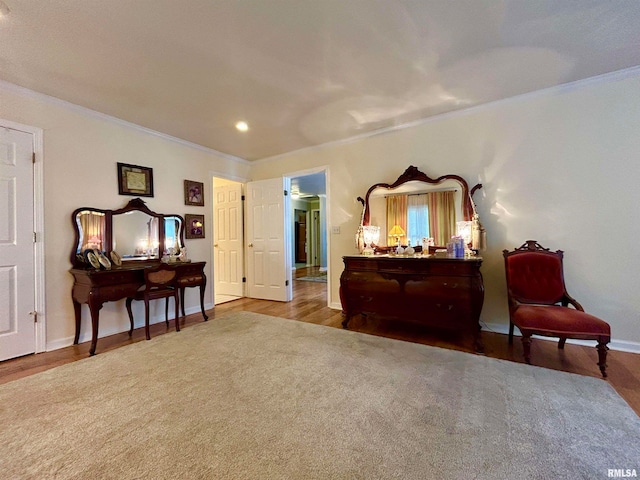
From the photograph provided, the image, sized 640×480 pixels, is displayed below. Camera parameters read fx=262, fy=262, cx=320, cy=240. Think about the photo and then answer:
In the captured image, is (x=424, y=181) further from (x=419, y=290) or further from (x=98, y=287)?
(x=98, y=287)

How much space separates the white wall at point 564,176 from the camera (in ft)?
8.05

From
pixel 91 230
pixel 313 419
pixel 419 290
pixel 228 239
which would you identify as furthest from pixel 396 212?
pixel 91 230

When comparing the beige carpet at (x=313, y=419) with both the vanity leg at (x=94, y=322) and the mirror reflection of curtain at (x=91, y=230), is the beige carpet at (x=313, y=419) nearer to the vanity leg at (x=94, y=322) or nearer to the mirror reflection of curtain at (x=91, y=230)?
the vanity leg at (x=94, y=322)

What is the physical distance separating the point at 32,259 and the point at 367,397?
3377 millimetres

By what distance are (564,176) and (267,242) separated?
405 cm

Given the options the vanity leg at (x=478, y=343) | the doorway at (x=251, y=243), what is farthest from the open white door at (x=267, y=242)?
the vanity leg at (x=478, y=343)

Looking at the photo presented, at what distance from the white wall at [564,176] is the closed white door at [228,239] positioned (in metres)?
3.31

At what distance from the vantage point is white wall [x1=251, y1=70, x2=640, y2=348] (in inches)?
96.6

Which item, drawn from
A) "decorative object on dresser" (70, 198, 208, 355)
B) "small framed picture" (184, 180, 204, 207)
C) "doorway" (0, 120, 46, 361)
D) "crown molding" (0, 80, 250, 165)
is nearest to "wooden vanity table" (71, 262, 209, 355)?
"decorative object on dresser" (70, 198, 208, 355)

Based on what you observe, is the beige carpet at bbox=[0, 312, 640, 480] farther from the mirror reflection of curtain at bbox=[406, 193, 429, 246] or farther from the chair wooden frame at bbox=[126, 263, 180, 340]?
the mirror reflection of curtain at bbox=[406, 193, 429, 246]

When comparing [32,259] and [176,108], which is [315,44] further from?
[32,259]

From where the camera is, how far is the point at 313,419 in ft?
5.04

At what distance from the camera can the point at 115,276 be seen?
276cm

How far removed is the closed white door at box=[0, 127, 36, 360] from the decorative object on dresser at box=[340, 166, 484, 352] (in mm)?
3203
